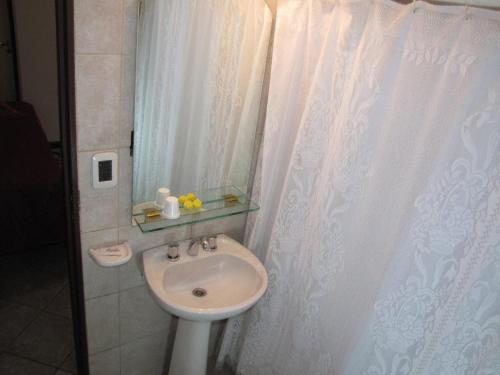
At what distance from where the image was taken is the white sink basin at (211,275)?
5.05 feet

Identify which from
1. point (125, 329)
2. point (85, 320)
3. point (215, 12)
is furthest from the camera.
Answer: point (125, 329)

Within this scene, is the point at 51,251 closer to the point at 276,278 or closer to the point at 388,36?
the point at 276,278

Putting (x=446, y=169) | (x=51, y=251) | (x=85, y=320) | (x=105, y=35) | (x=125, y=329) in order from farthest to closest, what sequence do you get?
(x=51, y=251) < (x=125, y=329) < (x=85, y=320) < (x=105, y=35) < (x=446, y=169)

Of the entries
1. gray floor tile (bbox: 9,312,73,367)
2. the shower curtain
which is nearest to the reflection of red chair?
gray floor tile (bbox: 9,312,73,367)

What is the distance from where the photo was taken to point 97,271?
1.56m

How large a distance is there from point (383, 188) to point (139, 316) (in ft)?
4.00

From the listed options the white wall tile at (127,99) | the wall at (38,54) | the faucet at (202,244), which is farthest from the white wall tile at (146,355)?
the wall at (38,54)

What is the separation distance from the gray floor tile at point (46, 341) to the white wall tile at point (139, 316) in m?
0.56

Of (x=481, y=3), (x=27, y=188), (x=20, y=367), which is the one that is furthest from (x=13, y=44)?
(x=481, y=3)

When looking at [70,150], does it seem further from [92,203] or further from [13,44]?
[13,44]

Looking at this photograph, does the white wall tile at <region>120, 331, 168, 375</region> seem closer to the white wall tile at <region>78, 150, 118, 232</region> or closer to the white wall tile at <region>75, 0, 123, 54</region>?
the white wall tile at <region>78, 150, 118, 232</region>

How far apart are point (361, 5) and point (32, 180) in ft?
7.32

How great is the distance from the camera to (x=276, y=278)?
1.71 m

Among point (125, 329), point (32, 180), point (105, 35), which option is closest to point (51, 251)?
point (32, 180)
